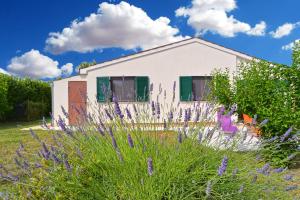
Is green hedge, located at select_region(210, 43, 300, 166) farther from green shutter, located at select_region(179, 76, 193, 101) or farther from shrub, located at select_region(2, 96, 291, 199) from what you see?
green shutter, located at select_region(179, 76, 193, 101)

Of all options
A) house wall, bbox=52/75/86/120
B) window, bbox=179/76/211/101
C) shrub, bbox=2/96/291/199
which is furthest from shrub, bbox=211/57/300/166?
house wall, bbox=52/75/86/120

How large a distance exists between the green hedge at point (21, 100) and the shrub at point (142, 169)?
17.6m

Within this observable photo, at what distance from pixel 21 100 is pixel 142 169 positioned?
20.5 meters

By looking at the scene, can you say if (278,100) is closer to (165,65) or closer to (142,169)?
(142,169)

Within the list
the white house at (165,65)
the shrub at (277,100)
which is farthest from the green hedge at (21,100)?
the shrub at (277,100)

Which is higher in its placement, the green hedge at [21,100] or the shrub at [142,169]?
the green hedge at [21,100]

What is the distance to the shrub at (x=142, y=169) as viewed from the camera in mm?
2250

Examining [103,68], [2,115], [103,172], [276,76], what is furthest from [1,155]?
[2,115]

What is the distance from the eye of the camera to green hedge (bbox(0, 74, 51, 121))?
19.0 m

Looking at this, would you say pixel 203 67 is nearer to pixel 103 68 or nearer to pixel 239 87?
pixel 103 68

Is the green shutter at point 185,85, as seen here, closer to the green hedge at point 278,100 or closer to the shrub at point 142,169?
the green hedge at point 278,100

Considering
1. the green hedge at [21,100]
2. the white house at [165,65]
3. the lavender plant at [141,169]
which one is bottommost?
the lavender plant at [141,169]

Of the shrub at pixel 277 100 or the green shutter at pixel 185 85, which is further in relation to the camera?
the green shutter at pixel 185 85

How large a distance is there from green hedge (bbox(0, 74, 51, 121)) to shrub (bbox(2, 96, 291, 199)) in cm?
1759
